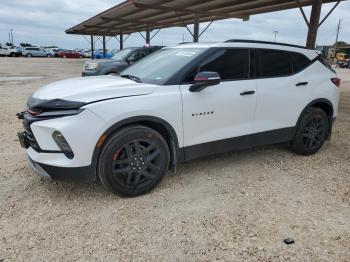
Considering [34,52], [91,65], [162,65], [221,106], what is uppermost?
[34,52]

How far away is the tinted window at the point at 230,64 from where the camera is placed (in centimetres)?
374

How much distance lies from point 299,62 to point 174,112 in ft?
7.41

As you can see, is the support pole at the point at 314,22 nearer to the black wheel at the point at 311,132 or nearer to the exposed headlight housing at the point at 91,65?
the black wheel at the point at 311,132

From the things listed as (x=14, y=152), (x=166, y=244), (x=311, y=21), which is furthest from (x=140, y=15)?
(x=166, y=244)

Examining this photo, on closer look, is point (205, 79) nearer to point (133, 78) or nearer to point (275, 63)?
point (133, 78)

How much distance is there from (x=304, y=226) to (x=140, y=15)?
16.6 metres

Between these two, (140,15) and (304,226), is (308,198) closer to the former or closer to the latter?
(304,226)

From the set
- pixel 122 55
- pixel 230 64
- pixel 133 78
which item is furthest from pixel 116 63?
pixel 230 64

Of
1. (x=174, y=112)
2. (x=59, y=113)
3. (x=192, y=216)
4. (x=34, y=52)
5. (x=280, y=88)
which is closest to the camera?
(x=59, y=113)

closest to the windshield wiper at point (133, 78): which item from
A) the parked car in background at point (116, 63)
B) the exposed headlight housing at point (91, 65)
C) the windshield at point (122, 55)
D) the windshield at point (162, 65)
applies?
the windshield at point (162, 65)

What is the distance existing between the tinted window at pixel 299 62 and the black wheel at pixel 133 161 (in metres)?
2.35

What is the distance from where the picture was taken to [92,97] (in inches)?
121

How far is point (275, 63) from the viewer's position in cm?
425

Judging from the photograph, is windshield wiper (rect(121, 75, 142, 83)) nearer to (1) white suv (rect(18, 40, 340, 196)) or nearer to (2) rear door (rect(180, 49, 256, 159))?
(1) white suv (rect(18, 40, 340, 196))
